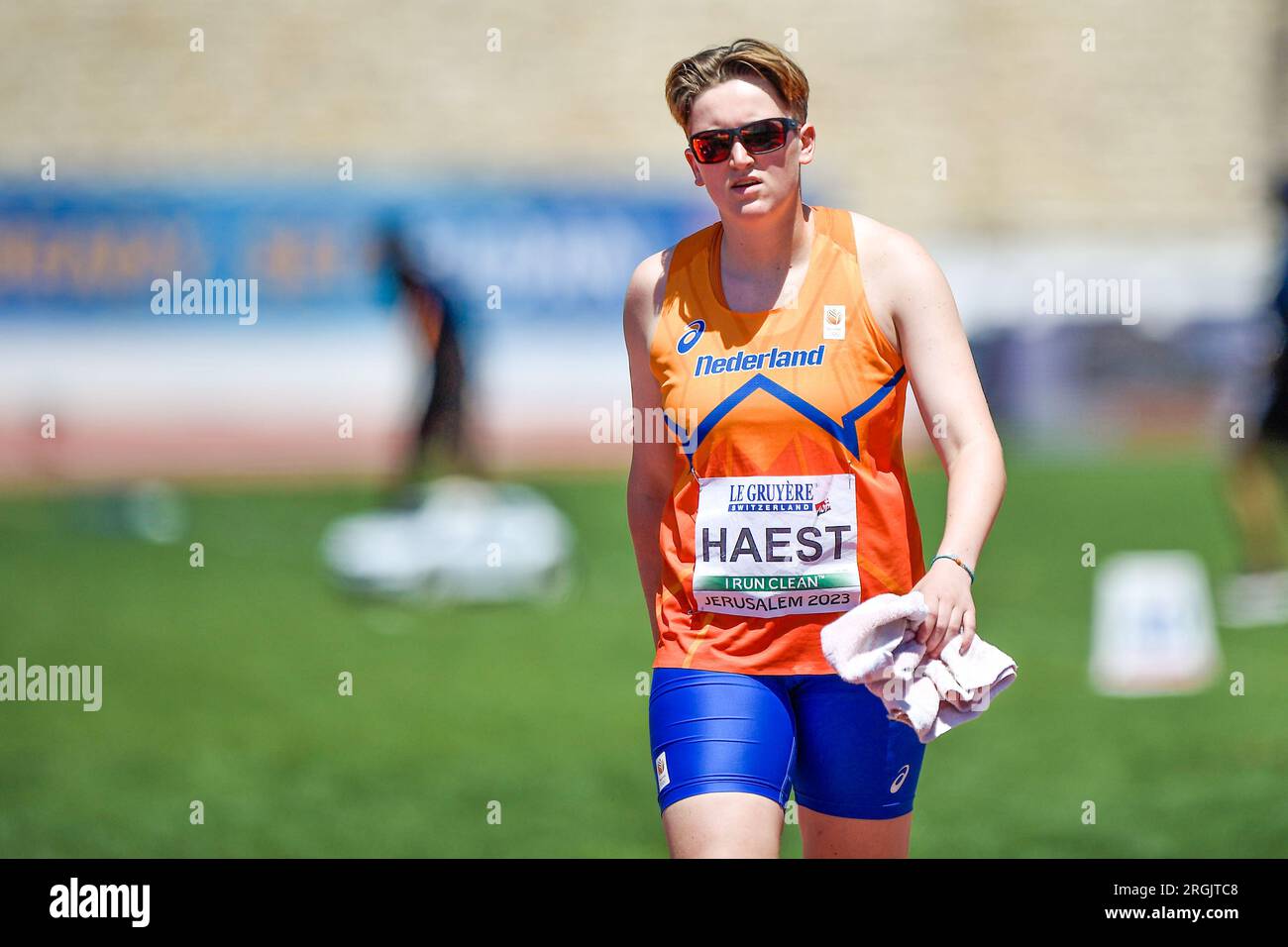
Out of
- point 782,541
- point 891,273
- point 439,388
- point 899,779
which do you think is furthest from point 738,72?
→ point 439,388

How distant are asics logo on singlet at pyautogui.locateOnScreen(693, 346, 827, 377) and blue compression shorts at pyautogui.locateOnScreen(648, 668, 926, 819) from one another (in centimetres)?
62

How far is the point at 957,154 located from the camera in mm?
24328

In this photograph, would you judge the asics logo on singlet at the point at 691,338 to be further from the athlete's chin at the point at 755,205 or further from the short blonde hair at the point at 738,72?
the short blonde hair at the point at 738,72

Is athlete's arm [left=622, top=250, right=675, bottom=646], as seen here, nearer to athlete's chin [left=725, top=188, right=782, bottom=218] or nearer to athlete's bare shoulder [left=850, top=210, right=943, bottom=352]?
athlete's chin [left=725, top=188, right=782, bottom=218]

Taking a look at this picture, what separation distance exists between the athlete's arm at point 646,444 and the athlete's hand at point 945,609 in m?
0.71

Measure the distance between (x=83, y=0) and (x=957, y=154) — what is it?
42.7ft

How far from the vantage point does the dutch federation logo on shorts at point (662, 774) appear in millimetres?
3330

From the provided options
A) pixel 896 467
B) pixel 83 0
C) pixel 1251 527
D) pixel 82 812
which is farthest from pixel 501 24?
pixel 896 467

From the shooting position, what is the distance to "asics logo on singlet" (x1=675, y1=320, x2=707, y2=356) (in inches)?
132

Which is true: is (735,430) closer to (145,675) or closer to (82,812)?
(82,812)

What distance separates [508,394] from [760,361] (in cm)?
1565

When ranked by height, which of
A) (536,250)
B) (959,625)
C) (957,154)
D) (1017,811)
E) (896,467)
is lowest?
(1017,811)

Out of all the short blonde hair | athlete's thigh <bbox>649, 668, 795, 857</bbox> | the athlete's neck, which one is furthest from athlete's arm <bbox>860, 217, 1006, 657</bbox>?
athlete's thigh <bbox>649, 668, 795, 857</bbox>
